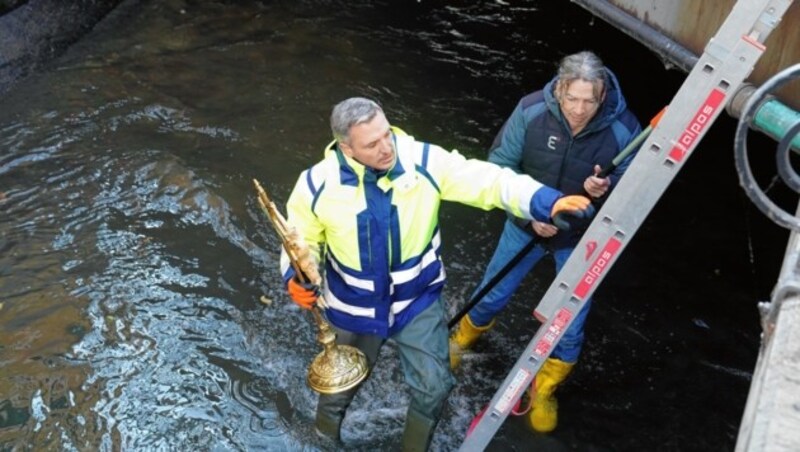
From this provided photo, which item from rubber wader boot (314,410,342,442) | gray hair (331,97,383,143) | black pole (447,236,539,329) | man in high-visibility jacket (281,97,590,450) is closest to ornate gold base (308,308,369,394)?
man in high-visibility jacket (281,97,590,450)

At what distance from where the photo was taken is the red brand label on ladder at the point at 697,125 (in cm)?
251

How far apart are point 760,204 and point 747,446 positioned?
75 cm

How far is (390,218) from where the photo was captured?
3344 mm

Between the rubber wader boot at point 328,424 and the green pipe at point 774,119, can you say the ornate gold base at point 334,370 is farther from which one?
the green pipe at point 774,119

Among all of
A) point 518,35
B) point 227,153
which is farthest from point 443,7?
point 227,153

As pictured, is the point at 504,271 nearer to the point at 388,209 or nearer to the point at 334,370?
the point at 388,209

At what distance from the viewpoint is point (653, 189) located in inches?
108

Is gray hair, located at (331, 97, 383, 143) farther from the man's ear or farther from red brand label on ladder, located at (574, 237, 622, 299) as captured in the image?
red brand label on ladder, located at (574, 237, 622, 299)

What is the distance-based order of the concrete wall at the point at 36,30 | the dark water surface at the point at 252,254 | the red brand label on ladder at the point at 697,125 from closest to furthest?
the red brand label on ladder at the point at 697,125 → the dark water surface at the point at 252,254 → the concrete wall at the point at 36,30

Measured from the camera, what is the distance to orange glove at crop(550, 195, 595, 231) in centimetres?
308

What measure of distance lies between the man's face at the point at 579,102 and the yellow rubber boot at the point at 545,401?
1526 millimetres

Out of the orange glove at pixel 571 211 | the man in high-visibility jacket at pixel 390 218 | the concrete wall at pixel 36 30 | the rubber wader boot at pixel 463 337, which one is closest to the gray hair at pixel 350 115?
the man in high-visibility jacket at pixel 390 218

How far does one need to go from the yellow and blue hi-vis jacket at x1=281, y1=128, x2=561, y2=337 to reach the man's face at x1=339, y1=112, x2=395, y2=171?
Result: 0.05 metres

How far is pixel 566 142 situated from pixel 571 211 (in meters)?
0.73
